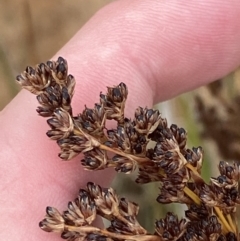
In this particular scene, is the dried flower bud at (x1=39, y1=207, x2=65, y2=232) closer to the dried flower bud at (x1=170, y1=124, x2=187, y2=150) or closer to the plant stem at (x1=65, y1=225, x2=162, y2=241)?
the plant stem at (x1=65, y1=225, x2=162, y2=241)

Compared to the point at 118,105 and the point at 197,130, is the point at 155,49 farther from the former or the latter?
the point at 197,130

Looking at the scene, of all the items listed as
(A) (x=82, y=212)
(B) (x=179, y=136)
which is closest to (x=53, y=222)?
(A) (x=82, y=212)

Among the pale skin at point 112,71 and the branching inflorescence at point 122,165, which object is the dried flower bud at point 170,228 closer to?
the branching inflorescence at point 122,165

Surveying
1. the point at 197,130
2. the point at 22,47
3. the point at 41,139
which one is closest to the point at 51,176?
the point at 41,139

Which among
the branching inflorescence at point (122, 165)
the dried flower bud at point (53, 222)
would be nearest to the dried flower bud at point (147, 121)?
the branching inflorescence at point (122, 165)

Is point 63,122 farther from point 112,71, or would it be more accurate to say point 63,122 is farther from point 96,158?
point 112,71

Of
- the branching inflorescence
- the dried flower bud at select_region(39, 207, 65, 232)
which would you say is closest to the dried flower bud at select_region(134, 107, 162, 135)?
the branching inflorescence
